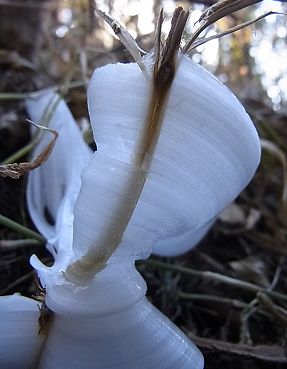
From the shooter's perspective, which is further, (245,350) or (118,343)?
(245,350)

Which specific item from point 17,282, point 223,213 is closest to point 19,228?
point 17,282

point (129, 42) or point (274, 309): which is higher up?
point (129, 42)

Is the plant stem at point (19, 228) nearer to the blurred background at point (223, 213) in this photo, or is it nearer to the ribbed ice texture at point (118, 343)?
the blurred background at point (223, 213)

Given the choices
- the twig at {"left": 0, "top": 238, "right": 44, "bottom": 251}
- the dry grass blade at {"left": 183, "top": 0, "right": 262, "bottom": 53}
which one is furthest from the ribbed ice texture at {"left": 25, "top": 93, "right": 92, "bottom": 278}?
the dry grass blade at {"left": 183, "top": 0, "right": 262, "bottom": 53}

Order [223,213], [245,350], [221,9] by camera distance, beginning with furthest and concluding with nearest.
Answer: [223,213] < [245,350] < [221,9]

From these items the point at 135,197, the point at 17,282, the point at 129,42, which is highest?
the point at 129,42

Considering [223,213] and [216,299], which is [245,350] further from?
[223,213]
